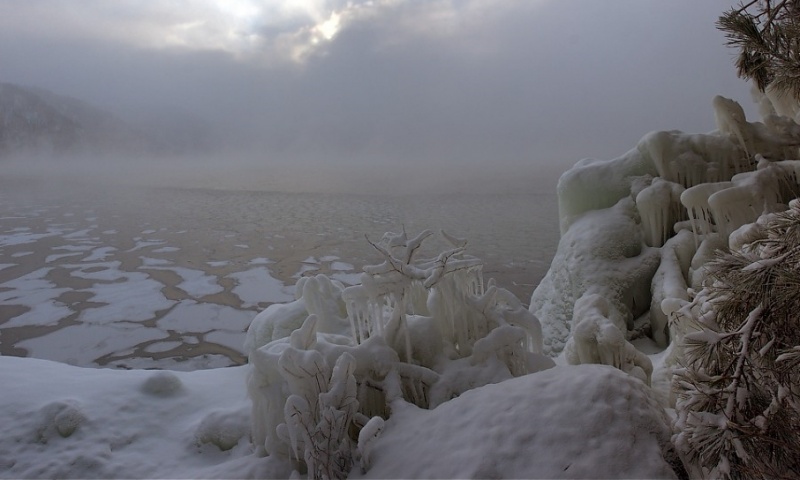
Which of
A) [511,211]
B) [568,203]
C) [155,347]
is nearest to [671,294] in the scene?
[568,203]

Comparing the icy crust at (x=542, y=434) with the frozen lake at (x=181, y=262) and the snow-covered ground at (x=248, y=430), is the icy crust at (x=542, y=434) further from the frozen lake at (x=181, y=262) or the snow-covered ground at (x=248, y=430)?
the frozen lake at (x=181, y=262)

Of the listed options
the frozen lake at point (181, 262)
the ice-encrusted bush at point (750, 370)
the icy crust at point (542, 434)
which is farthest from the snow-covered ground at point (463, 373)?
the frozen lake at point (181, 262)

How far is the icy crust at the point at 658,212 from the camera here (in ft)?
27.5

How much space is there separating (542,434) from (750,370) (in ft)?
5.66

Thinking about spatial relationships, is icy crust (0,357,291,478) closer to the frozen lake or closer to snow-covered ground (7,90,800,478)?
snow-covered ground (7,90,800,478)

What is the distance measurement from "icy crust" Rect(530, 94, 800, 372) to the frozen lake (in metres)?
7.60

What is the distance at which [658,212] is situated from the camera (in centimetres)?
970

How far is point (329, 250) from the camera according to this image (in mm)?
26953

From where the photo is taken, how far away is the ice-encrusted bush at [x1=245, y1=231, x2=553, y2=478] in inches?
193

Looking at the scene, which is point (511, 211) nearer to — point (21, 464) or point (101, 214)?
point (101, 214)

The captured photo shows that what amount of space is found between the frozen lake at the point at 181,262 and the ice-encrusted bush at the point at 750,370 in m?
11.6

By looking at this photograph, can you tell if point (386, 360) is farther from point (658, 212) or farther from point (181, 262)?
point (181, 262)

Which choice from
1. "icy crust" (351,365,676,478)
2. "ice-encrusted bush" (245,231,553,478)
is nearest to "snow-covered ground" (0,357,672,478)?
"icy crust" (351,365,676,478)

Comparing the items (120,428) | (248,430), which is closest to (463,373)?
(248,430)
